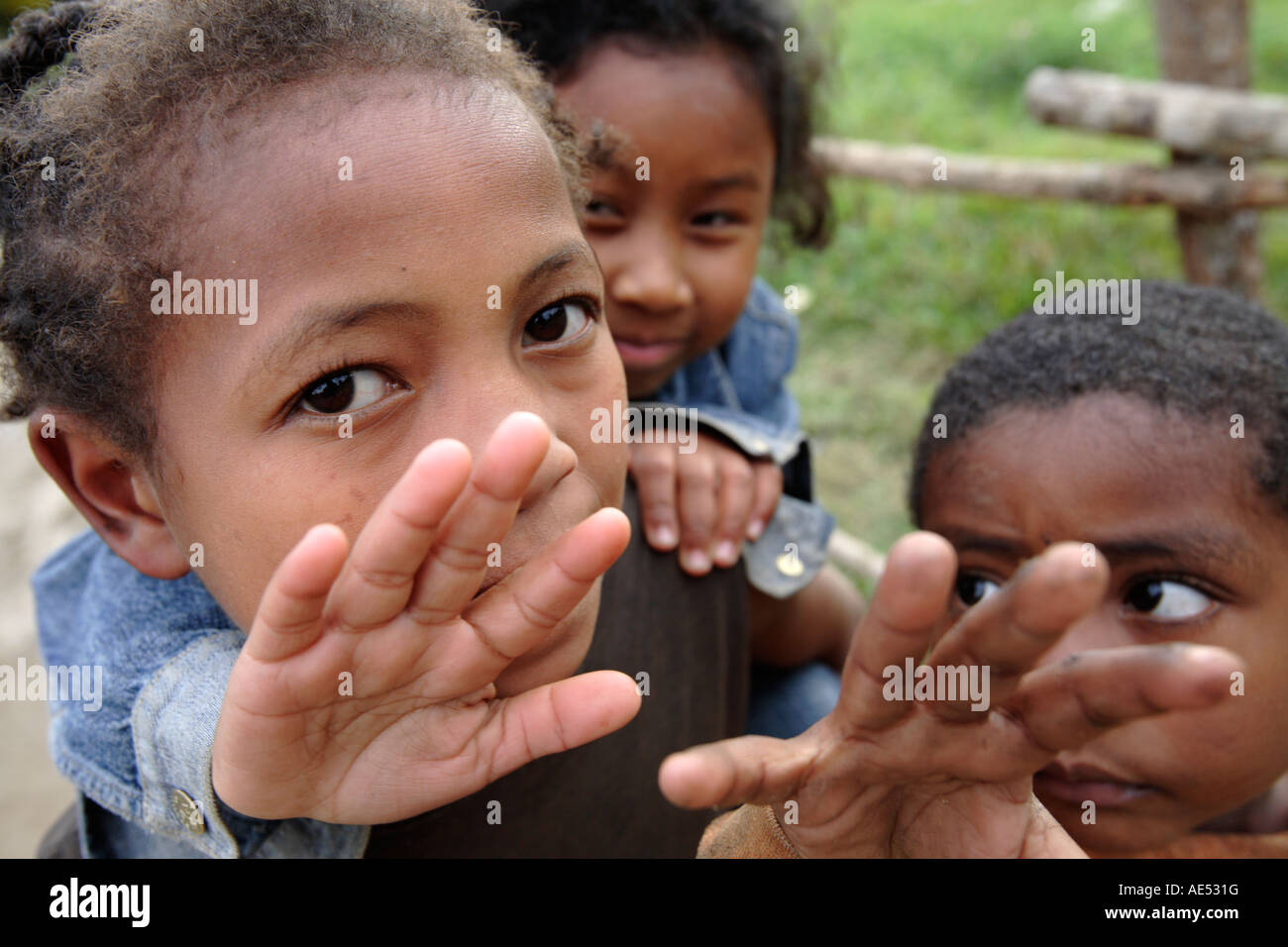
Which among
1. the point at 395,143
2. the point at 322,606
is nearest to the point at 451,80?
the point at 395,143

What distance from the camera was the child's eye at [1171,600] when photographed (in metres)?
1.59

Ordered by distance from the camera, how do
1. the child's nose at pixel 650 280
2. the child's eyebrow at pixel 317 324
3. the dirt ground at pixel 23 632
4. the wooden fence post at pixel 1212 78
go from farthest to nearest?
1. the wooden fence post at pixel 1212 78
2. the dirt ground at pixel 23 632
3. the child's nose at pixel 650 280
4. the child's eyebrow at pixel 317 324

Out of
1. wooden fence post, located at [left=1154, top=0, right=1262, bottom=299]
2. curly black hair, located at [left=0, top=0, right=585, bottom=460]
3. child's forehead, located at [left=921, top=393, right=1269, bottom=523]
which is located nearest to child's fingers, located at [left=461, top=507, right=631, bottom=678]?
curly black hair, located at [left=0, top=0, right=585, bottom=460]

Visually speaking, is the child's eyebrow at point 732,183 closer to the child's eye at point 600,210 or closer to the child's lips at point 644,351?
the child's eye at point 600,210

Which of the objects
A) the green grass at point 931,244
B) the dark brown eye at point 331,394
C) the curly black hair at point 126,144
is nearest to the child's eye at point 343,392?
the dark brown eye at point 331,394

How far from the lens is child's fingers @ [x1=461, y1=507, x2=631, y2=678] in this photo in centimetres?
107

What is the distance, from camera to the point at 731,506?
6.34 ft

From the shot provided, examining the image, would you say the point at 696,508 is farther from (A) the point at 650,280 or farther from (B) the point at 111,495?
(B) the point at 111,495

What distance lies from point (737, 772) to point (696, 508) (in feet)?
2.96

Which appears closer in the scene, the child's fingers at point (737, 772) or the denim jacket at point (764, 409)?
the child's fingers at point (737, 772)

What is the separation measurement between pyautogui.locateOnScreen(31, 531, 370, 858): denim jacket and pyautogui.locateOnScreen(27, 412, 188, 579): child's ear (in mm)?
105

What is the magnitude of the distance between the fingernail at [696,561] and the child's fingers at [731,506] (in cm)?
4

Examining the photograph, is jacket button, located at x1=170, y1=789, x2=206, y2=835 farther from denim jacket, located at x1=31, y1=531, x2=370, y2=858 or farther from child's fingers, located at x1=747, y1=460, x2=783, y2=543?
child's fingers, located at x1=747, y1=460, x2=783, y2=543
